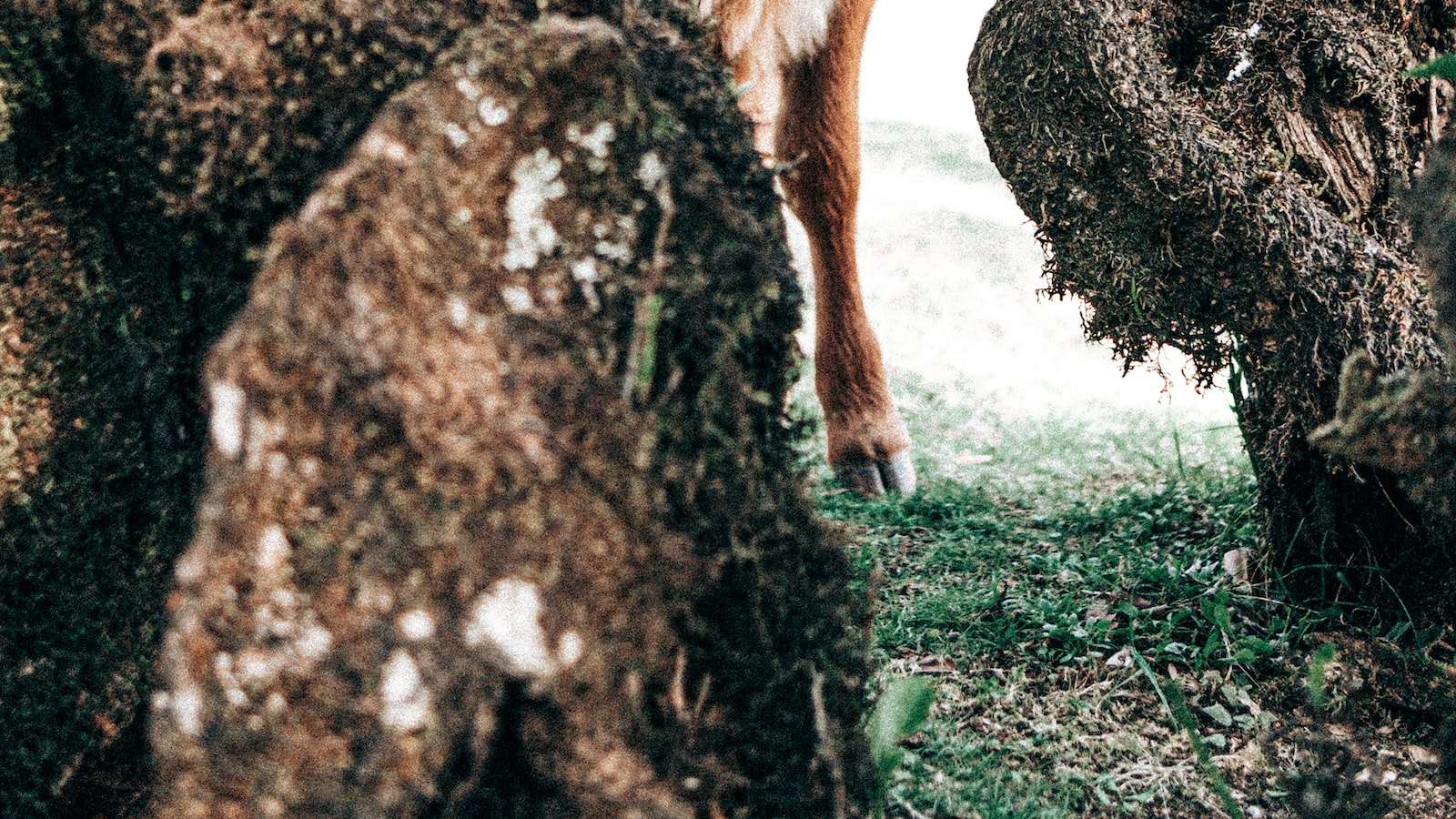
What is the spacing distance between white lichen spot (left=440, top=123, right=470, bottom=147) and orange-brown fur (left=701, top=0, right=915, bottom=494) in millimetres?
1855

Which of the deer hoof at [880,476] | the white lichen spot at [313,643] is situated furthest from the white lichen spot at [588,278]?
the deer hoof at [880,476]

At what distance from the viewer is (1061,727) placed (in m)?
1.72

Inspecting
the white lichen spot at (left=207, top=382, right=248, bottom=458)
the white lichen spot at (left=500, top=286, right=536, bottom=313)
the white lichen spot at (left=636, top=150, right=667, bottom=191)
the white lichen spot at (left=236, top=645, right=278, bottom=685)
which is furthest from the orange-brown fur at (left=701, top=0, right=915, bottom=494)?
the white lichen spot at (left=236, top=645, right=278, bottom=685)

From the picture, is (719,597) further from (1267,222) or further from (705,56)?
(1267,222)

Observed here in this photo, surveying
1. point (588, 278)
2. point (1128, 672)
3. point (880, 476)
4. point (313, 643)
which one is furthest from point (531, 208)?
point (880, 476)

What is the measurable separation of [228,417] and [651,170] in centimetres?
49

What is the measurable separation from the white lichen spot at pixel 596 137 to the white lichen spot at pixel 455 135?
11 centimetres

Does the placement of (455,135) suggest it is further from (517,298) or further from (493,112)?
(517,298)

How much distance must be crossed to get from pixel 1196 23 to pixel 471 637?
7.06 ft

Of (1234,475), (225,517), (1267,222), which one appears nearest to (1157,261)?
(1267,222)

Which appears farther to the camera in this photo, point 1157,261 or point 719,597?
point 1157,261

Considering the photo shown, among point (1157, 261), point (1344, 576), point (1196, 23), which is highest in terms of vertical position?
point (1196, 23)

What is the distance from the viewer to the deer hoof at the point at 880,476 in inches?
134

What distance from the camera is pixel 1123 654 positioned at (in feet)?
6.25
